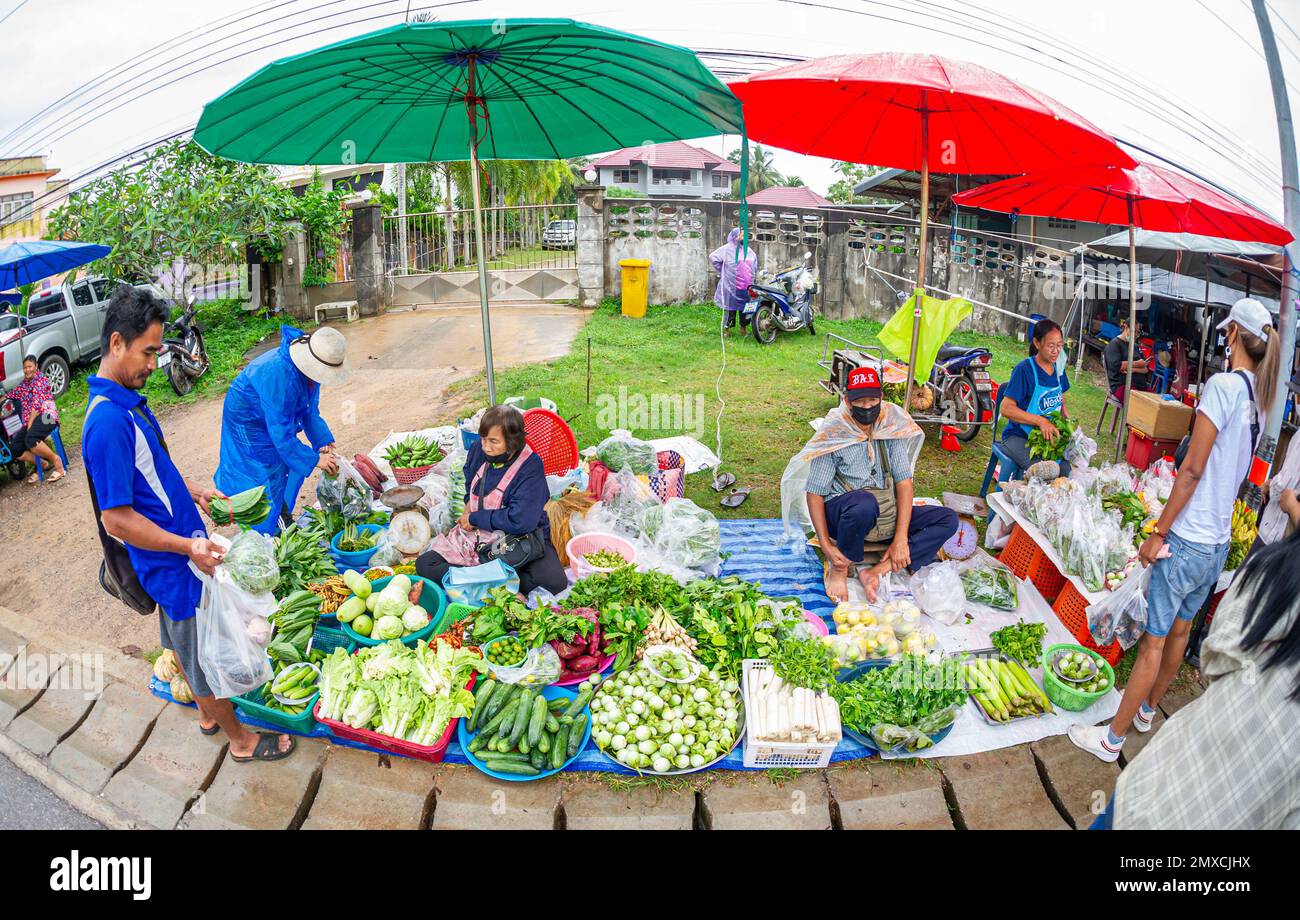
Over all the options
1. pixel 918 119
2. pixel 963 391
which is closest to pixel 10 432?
pixel 918 119

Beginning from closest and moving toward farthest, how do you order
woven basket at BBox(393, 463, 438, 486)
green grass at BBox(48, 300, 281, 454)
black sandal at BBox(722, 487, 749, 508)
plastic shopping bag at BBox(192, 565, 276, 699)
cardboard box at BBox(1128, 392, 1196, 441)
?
plastic shopping bag at BBox(192, 565, 276, 699) → woven basket at BBox(393, 463, 438, 486) → cardboard box at BBox(1128, 392, 1196, 441) → black sandal at BBox(722, 487, 749, 508) → green grass at BBox(48, 300, 281, 454)

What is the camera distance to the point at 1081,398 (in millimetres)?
9602

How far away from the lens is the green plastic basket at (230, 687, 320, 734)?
11.9ft

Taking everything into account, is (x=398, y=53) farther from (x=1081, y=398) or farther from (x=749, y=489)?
(x=1081, y=398)

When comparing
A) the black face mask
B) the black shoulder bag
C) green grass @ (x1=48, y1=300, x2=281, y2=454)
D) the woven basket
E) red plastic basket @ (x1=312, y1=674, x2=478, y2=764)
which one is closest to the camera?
the black shoulder bag

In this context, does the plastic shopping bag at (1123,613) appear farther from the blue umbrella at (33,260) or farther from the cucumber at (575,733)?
the blue umbrella at (33,260)

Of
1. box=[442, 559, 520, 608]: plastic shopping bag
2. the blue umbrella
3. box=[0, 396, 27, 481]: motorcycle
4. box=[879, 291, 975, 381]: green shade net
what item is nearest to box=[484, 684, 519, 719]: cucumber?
box=[442, 559, 520, 608]: plastic shopping bag

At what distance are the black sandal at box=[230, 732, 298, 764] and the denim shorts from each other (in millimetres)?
3870

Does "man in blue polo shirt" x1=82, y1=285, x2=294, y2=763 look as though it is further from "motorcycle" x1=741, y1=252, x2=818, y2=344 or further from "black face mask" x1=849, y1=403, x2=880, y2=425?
"motorcycle" x1=741, y1=252, x2=818, y2=344

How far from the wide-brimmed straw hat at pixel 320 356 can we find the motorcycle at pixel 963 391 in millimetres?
5219

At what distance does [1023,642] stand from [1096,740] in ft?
1.89

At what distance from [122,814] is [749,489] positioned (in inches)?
175

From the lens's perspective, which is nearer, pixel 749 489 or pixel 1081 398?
pixel 749 489
